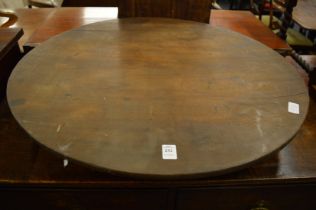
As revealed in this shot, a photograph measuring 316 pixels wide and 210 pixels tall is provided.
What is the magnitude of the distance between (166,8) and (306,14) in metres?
1.50

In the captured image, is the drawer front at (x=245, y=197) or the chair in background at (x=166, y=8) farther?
the chair in background at (x=166, y=8)

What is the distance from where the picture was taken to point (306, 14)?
251 cm

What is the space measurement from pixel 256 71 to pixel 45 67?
81 cm

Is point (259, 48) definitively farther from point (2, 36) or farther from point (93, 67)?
point (2, 36)

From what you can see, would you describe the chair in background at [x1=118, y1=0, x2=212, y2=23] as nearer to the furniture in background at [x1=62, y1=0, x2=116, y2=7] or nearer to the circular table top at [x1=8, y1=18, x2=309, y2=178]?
the circular table top at [x1=8, y1=18, x2=309, y2=178]

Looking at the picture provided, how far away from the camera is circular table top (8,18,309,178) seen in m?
0.73

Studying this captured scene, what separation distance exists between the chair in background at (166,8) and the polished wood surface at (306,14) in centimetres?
107

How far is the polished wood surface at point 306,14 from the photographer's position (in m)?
2.32

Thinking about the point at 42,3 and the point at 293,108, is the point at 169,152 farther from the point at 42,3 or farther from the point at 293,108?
the point at 42,3

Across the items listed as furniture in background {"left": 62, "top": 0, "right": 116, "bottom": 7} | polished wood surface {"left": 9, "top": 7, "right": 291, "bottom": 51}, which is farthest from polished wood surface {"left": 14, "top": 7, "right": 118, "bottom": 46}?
furniture in background {"left": 62, "top": 0, "right": 116, "bottom": 7}

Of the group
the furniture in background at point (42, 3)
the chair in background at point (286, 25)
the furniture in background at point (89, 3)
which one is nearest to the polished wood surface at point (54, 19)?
the furniture in background at point (42, 3)

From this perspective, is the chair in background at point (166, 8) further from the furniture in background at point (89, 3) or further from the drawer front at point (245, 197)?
the furniture in background at point (89, 3)

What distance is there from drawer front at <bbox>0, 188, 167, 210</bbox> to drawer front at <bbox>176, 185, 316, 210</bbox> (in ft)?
0.31

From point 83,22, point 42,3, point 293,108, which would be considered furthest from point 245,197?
point 42,3
